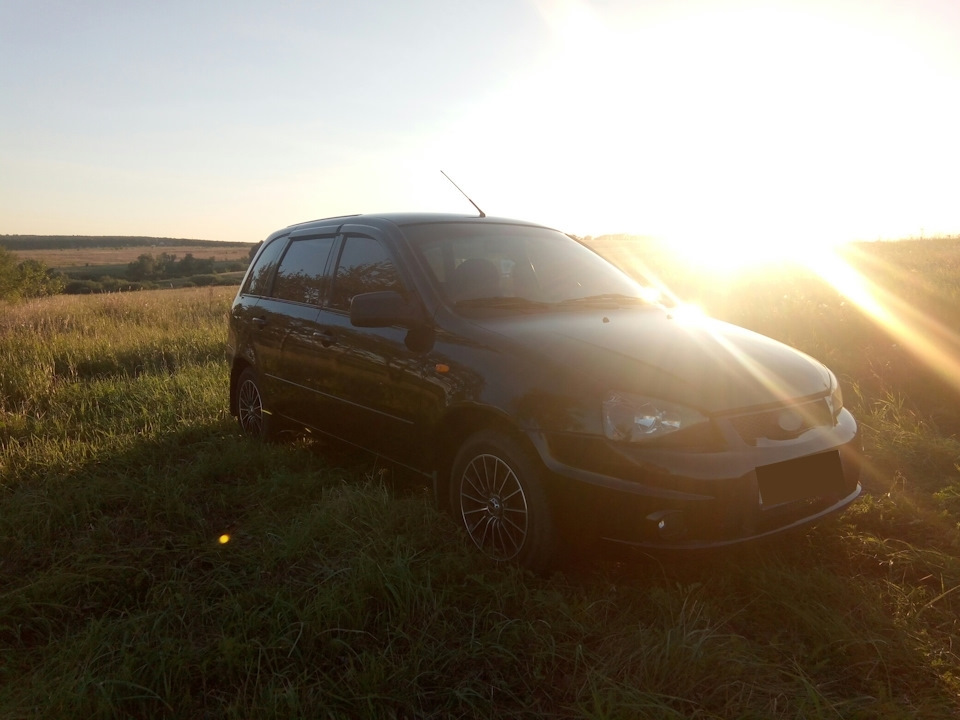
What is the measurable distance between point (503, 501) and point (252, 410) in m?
2.98

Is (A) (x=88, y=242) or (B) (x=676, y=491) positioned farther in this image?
(A) (x=88, y=242)

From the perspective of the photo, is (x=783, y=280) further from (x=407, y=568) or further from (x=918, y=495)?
(x=407, y=568)

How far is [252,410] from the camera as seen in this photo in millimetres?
5512

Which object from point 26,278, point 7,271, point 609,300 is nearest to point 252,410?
point 609,300

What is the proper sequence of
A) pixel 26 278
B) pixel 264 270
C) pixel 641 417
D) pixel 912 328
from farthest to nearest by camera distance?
pixel 26 278, pixel 912 328, pixel 264 270, pixel 641 417

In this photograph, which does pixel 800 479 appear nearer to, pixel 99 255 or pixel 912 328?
pixel 912 328

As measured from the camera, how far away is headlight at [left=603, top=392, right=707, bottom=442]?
9.19 feet

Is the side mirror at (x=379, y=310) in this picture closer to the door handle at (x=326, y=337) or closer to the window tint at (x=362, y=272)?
the window tint at (x=362, y=272)

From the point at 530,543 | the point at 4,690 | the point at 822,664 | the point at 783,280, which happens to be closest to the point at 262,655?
the point at 4,690

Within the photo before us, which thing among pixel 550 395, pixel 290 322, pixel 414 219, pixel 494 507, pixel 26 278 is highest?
pixel 414 219

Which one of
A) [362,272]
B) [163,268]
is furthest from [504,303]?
[163,268]

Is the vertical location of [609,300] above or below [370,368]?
above

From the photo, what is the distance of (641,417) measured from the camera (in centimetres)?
283

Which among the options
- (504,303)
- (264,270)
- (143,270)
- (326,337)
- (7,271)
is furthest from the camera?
(143,270)
